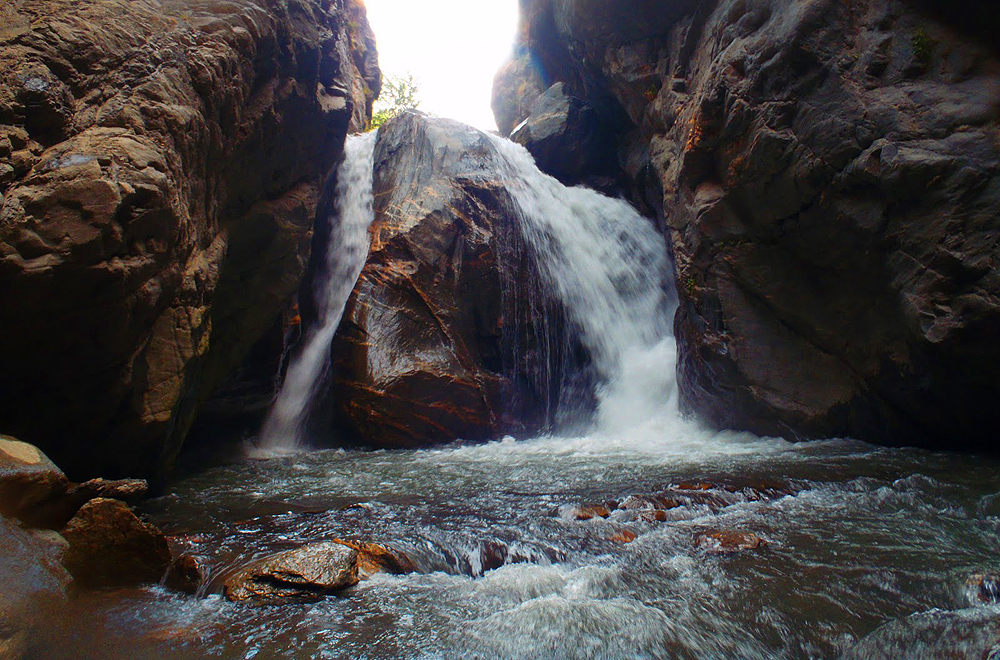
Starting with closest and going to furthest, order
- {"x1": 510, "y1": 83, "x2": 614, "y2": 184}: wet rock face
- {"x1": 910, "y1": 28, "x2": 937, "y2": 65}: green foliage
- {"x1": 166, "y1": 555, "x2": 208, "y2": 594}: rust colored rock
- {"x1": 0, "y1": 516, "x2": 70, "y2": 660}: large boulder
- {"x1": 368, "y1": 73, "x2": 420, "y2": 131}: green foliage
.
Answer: {"x1": 0, "y1": 516, "x2": 70, "y2": 660}: large boulder, {"x1": 166, "y1": 555, "x2": 208, "y2": 594}: rust colored rock, {"x1": 910, "y1": 28, "x2": 937, "y2": 65}: green foliage, {"x1": 510, "y1": 83, "x2": 614, "y2": 184}: wet rock face, {"x1": 368, "y1": 73, "x2": 420, "y2": 131}: green foliage

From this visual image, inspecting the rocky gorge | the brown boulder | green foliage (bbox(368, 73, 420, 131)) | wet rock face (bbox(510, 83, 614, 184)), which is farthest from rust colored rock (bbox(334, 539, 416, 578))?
green foliage (bbox(368, 73, 420, 131))

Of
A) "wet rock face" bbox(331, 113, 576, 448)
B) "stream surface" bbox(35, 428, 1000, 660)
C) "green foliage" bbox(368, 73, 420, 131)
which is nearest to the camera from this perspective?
"stream surface" bbox(35, 428, 1000, 660)

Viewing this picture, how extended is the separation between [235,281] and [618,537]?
6859mm

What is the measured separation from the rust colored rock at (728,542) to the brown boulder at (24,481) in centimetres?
435

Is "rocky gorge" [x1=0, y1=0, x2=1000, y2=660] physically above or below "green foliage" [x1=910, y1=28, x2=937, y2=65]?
below

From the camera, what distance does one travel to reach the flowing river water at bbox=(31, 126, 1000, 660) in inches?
103

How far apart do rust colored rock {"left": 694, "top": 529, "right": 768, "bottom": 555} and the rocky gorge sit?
4cm

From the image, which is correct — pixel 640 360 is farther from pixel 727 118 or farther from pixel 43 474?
pixel 43 474

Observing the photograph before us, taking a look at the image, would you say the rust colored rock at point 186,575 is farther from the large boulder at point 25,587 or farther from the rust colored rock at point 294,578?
the large boulder at point 25,587

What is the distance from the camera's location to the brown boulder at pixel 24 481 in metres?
2.99

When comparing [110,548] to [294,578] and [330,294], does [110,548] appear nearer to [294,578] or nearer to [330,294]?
[294,578]

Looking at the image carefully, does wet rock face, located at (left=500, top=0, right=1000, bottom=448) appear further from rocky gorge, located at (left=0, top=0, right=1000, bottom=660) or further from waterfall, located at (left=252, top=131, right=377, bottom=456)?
waterfall, located at (left=252, top=131, right=377, bottom=456)

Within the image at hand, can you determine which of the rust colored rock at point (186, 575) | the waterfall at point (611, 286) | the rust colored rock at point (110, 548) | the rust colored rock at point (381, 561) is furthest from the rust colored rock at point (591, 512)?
the waterfall at point (611, 286)

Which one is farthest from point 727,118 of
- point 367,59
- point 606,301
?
point 367,59
